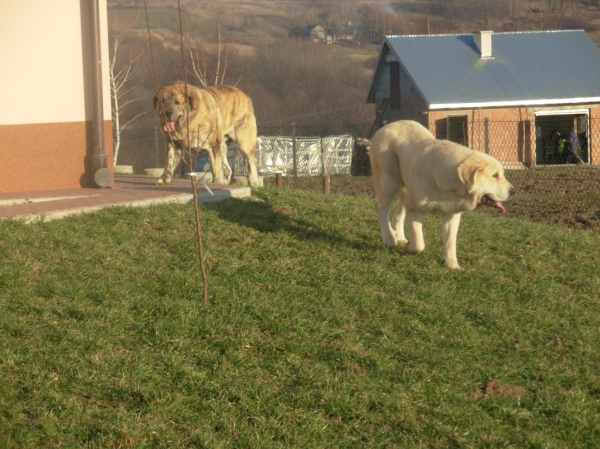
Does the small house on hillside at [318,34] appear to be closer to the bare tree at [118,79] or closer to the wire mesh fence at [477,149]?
the bare tree at [118,79]

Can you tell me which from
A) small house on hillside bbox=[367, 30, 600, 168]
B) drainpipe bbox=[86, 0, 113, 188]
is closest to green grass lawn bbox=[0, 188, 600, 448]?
drainpipe bbox=[86, 0, 113, 188]

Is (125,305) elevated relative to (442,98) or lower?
lower

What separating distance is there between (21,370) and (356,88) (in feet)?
222

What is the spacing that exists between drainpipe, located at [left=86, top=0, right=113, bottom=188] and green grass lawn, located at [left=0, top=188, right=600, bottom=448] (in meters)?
2.35

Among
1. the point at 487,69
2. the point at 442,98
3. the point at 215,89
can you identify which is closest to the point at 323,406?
the point at 215,89

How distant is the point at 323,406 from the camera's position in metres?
5.32

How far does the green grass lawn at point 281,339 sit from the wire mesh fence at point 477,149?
13.2m

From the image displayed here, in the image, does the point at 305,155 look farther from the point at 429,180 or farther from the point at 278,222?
the point at 429,180

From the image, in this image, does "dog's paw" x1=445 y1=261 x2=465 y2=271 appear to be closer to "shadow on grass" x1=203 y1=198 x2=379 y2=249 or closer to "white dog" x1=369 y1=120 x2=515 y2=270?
"white dog" x1=369 y1=120 x2=515 y2=270

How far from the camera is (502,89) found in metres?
34.5

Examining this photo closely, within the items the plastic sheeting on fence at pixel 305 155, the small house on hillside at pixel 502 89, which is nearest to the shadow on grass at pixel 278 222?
the plastic sheeting on fence at pixel 305 155

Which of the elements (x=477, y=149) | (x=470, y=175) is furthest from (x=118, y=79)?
(x=470, y=175)

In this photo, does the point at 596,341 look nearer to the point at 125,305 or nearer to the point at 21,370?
the point at 125,305

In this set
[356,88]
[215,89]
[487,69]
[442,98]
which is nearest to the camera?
[215,89]
